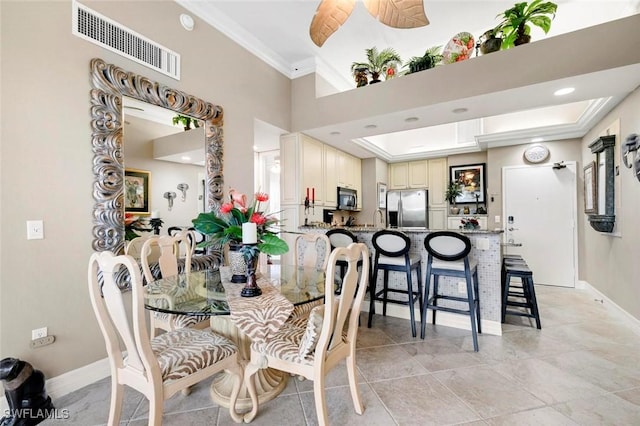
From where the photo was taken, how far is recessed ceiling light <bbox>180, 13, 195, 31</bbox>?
8.82ft

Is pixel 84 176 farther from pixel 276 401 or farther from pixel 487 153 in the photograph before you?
pixel 487 153

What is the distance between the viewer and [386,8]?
1759 millimetres

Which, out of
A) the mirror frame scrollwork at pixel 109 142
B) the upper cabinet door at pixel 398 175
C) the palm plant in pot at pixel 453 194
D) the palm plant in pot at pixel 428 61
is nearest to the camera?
the mirror frame scrollwork at pixel 109 142

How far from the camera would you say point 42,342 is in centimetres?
182

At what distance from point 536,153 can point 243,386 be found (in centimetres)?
544

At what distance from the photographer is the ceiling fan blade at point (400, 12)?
5.59 feet

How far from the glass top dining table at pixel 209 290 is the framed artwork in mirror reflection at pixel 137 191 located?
733 millimetres

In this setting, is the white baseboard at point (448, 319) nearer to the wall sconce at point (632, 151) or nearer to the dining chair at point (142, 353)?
the wall sconce at point (632, 151)

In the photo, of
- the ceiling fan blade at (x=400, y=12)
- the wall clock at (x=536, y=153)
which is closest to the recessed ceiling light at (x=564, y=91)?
the ceiling fan blade at (x=400, y=12)

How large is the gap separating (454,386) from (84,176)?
305 centimetres

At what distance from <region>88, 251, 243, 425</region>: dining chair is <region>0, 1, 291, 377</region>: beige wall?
0.87 meters

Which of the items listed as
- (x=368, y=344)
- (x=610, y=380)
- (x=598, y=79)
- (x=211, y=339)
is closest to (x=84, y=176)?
(x=211, y=339)

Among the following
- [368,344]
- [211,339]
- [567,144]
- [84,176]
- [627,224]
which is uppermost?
[567,144]

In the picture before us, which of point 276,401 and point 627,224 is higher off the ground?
point 627,224
